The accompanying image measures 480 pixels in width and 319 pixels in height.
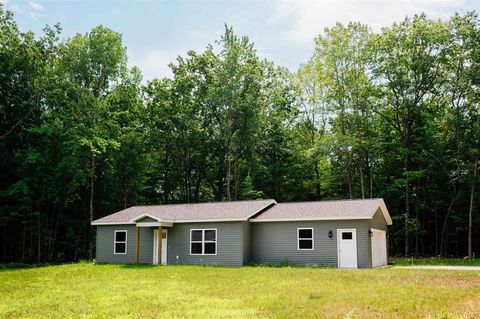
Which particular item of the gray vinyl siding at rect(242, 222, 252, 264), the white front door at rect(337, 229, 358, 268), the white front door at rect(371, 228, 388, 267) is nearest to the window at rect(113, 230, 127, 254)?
the gray vinyl siding at rect(242, 222, 252, 264)

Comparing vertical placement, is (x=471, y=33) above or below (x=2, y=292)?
above

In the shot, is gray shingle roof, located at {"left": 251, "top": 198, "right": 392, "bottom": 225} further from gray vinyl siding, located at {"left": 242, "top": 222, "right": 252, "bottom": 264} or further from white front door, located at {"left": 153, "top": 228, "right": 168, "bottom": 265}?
white front door, located at {"left": 153, "top": 228, "right": 168, "bottom": 265}

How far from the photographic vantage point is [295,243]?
21.2 metres

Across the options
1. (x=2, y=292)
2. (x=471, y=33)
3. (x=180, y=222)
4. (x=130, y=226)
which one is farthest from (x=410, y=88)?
A: (x=2, y=292)

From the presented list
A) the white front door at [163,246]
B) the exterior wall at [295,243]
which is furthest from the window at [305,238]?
the white front door at [163,246]

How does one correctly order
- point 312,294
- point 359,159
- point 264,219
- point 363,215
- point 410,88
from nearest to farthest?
point 312,294, point 363,215, point 264,219, point 410,88, point 359,159

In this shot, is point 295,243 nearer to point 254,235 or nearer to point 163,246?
point 254,235

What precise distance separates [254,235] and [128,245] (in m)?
6.94

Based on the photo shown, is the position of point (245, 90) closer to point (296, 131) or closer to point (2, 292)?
point (296, 131)

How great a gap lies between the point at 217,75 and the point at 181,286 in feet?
71.4

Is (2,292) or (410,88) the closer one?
(2,292)

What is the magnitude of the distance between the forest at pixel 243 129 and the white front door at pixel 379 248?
6321 mm

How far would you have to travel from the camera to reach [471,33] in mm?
27281

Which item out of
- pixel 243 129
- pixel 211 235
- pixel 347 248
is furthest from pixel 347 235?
pixel 243 129
